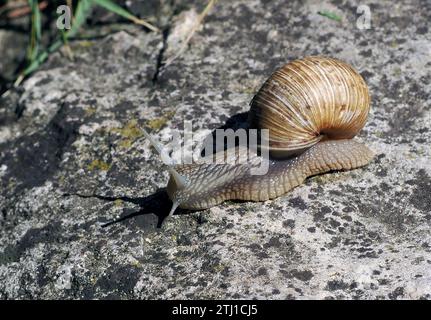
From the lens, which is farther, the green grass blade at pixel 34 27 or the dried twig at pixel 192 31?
the green grass blade at pixel 34 27

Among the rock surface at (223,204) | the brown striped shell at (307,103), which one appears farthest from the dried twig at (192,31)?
the brown striped shell at (307,103)

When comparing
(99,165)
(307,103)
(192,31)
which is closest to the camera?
(307,103)

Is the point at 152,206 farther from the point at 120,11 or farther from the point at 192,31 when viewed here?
the point at 120,11

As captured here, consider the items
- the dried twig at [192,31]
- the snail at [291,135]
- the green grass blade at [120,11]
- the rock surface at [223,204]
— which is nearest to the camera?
the rock surface at [223,204]

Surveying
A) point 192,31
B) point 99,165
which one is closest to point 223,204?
point 99,165

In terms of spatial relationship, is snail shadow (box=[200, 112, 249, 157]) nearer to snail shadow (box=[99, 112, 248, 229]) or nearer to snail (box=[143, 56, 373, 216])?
snail (box=[143, 56, 373, 216])

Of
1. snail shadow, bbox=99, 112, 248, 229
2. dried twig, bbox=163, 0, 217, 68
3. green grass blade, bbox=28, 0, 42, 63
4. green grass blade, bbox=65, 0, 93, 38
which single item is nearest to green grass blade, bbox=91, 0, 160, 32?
green grass blade, bbox=65, 0, 93, 38

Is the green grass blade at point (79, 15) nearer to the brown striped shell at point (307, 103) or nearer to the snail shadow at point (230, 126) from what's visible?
the snail shadow at point (230, 126)
